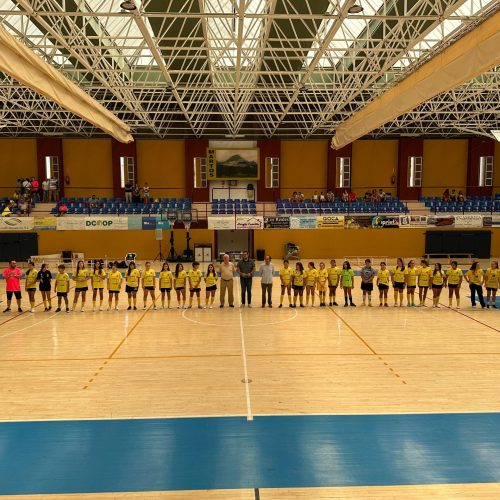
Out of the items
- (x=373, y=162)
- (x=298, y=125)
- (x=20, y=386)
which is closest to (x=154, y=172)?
(x=298, y=125)

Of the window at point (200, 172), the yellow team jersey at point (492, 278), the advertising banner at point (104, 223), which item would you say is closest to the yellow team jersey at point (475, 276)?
the yellow team jersey at point (492, 278)

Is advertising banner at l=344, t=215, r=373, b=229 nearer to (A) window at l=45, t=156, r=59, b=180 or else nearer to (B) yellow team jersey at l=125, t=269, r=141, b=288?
(B) yellow team jersey at l=125, t=269, r=141, b=288

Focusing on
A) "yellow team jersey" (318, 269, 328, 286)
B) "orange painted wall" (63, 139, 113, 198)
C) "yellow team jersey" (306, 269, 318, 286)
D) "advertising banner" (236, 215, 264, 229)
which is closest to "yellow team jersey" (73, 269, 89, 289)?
"yellow team jersey" (306, 269, 318, 286)

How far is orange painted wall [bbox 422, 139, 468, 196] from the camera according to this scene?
3309 centimetres

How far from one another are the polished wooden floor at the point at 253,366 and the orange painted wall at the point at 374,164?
2019 centimetres

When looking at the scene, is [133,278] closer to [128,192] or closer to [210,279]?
[210,279]

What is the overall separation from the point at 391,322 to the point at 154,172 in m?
24.0

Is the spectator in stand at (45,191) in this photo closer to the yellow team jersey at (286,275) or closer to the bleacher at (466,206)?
the yellow team jersey at (286,275)

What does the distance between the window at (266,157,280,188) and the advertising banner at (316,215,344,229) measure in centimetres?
669

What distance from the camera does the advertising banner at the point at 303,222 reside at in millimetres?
27109

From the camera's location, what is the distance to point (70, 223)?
2616cm

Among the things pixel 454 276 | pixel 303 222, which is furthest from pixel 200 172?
pixel 454 276

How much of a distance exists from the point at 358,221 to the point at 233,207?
8333 mm

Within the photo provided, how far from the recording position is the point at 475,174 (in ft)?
109
